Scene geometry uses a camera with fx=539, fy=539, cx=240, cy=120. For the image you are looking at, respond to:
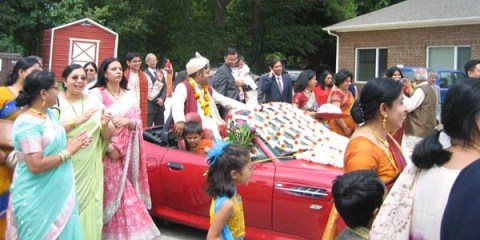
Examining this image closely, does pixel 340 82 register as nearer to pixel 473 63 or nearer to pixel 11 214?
pixel 473 63

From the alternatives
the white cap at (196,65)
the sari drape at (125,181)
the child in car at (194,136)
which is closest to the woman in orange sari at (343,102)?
the white cap at (196,65)

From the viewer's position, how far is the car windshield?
4.81m

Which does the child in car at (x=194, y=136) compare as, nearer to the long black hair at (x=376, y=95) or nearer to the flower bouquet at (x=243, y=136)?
the flower bouquet at (x=243, y=136)

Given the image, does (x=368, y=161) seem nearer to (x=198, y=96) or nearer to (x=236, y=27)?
(x=198, y=96)

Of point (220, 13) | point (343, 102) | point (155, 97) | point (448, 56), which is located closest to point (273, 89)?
point (343, 102)

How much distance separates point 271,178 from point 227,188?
1286mm

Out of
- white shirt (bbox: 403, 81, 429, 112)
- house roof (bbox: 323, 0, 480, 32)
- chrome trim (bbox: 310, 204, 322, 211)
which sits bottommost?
chrome trim (bbox: 310, 204, 322, 211)

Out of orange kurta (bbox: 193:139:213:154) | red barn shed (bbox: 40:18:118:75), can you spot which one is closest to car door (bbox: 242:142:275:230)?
orange kurta (bbox: 193:139:213:154)

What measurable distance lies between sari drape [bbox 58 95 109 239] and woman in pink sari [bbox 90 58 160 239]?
27 centimetres

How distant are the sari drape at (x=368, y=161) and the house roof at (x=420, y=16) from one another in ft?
58.7

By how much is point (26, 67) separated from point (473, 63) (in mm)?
5060

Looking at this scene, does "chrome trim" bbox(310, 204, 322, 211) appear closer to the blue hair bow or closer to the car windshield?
→ the car windshield

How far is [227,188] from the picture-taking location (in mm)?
3369

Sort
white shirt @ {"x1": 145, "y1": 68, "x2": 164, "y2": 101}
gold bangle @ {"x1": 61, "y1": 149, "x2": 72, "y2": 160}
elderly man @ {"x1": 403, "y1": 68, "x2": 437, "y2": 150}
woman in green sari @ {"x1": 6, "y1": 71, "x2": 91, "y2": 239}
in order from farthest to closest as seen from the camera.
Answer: white shirt @ {"x1": 145, "y1": 68, "x2": 164, "y2": 101}
elderly man @ {"x1": 403, "y1": 68, "x2": 437, "y2": 150}
gold bangle @ {"x1": 61, "y1": 149, "x2": 72, "y2": 160}
woman in green sari @ {"x1": 6, "y1": 71, "x2": 91, "y2": 239}
